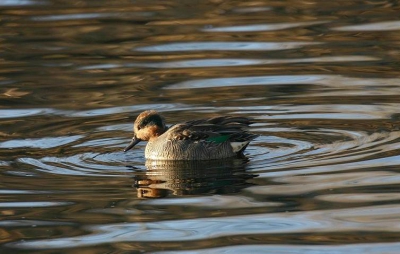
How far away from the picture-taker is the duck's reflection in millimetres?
9617

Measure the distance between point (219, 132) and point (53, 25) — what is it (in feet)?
24.5

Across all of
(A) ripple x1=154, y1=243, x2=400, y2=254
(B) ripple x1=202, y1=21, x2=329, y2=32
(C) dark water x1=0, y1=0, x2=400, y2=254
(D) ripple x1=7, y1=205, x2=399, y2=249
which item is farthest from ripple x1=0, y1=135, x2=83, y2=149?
(B) ripple x1=202, y1=21, x2=329, y2=32

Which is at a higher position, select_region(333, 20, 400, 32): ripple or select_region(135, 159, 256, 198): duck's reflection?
select_region(333, 20, 400, 32): ripple

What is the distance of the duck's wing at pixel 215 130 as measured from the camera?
36.3 feet

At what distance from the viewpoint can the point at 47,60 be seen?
1588 cm

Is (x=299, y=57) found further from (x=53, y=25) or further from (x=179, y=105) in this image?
(x=53, y=25)

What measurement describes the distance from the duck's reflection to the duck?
90mm

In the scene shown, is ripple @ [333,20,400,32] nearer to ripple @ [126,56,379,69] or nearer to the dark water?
the dark water

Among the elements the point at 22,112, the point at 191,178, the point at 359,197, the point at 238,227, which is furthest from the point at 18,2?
the point at 238,227

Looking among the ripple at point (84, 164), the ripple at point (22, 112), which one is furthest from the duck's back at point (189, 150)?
the ripple at point (22, 112)

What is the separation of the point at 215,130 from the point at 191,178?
1.06 metres

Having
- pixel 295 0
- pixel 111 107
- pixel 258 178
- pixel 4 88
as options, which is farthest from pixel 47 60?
pixel 258 178

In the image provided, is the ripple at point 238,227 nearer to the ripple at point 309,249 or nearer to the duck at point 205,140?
the ripple at point 309,249

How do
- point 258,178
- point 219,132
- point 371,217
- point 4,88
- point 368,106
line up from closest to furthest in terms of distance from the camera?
point 371,217, point 258,178, point 219,132, point 368,106, point 4,88
